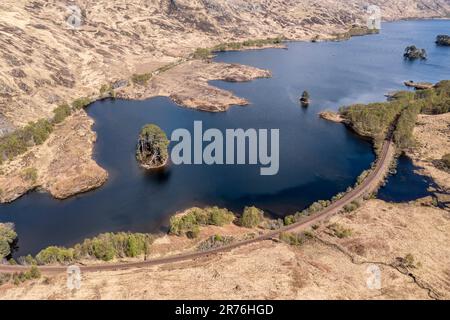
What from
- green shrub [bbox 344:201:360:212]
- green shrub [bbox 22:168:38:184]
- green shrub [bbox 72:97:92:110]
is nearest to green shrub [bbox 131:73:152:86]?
green shrub [bbox 72:97:92:110]

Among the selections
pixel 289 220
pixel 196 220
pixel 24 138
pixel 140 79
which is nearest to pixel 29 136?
pixel 24 138

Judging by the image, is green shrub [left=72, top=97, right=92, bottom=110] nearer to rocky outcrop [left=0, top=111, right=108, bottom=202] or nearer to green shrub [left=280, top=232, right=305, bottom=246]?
rocky outcrop [left=0, top=111, right=108, bottom=202]

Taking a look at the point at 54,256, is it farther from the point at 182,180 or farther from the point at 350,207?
the point at 350,207

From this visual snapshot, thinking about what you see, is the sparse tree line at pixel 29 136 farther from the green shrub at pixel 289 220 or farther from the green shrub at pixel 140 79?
the green shrub at pixel 289 220

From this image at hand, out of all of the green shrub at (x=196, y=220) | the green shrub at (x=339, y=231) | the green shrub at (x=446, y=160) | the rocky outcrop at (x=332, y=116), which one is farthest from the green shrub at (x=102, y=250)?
the rocky outcrop at (x=332, y=116)
